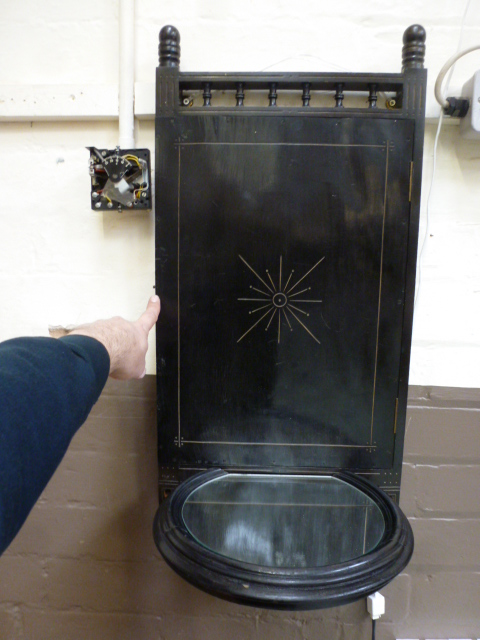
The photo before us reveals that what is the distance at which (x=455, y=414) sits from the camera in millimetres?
1277

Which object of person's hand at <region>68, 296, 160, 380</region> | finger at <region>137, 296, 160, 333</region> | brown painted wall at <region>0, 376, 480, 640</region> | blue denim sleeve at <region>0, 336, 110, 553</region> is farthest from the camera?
brown painted wall at <region>0, 376, 480, 640</region>

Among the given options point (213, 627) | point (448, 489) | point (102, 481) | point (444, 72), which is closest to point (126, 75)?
point (444, 72)

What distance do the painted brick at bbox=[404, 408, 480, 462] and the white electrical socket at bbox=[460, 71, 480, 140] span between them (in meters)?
0.74

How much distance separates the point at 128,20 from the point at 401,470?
4.54 ft

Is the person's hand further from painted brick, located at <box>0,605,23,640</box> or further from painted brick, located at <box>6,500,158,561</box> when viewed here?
painted brick, located at <box>0,605,23,640</box>

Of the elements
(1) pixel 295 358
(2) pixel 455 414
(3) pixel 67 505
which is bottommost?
(3) pixel 67 505

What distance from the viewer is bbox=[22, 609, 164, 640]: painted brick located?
1.35m

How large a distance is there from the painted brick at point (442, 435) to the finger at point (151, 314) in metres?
0.76

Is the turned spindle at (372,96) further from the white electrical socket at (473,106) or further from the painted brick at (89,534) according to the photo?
the painted brick at (89,534)

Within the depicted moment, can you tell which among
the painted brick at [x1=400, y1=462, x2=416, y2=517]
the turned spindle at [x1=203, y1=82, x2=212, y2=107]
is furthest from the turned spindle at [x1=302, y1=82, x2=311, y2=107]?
the painted brick at [x1=400, y1=462, x2=416, y2=517]

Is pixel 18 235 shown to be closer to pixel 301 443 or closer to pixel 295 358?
pixel 295 358

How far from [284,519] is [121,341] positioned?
531 millimetres

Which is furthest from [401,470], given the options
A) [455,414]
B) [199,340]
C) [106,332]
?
[106,332]

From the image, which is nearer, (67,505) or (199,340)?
(199,340)
